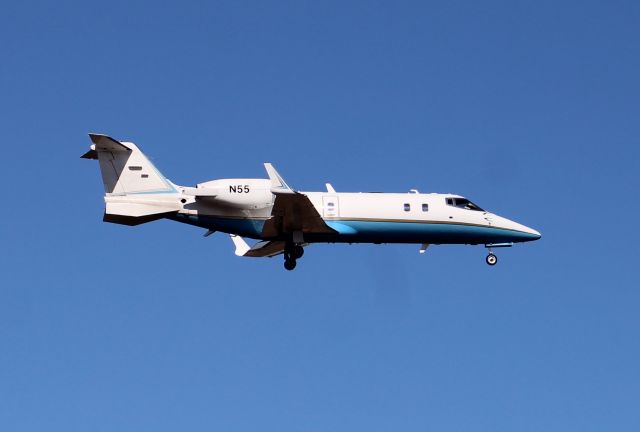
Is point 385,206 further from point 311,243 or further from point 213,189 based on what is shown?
point 213,189

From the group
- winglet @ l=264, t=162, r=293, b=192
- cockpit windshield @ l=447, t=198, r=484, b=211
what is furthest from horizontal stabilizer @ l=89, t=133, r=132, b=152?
cockpit windshield @ l=447, t=198, r=484, b=211

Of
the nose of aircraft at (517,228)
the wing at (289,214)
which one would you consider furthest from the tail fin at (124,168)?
the nose of aircraft at (517,228)

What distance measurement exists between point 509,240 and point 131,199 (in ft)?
53.5

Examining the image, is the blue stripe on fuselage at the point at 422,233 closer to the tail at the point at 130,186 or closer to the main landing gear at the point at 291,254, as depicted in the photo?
the main landing gear at the point at 291,254

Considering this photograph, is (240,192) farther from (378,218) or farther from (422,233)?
(422,233)

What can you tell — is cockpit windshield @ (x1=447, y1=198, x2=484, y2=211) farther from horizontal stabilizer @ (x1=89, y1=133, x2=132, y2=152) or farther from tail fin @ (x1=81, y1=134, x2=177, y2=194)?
horizontal stabilizer @ (x1=89, y1=133, x2=132, y2=152)

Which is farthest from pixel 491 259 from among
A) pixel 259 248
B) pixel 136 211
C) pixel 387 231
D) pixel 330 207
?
pixel 136 211

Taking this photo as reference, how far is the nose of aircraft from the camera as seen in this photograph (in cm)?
5650

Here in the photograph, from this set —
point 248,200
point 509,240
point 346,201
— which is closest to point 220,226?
point 248,200

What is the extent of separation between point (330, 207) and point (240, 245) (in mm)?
6389

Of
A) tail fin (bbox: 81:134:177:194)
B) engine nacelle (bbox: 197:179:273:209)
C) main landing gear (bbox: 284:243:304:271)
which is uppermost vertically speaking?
tail fin (bbox: 81:134:177:194)

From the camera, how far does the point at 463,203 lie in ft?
184

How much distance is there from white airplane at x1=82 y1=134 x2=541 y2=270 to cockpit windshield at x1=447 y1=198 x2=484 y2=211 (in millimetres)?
53

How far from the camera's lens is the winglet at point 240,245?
5834 cm
